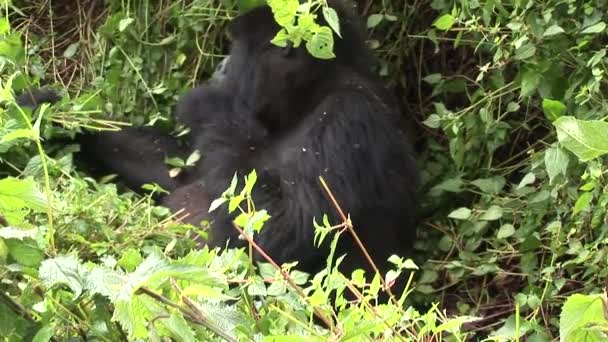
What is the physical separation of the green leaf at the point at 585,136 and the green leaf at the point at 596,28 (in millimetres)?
1391

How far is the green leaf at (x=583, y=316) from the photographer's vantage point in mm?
1242

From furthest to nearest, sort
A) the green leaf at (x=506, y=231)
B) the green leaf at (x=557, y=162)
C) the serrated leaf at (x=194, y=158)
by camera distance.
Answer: the serrated leaf at (x=194, y=158)
the green leaf at (x=506, y=231)
the green leaf at (x=557, y=162)

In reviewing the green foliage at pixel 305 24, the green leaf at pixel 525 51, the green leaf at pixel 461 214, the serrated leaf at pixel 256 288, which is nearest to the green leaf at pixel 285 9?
the green foliage at pixel 305 24

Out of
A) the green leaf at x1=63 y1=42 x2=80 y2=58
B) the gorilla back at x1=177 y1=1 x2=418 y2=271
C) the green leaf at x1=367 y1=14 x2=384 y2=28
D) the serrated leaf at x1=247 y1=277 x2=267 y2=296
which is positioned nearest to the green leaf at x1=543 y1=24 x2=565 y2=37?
the gorilla back at x1=177 y1=1 x2=418 y2=271

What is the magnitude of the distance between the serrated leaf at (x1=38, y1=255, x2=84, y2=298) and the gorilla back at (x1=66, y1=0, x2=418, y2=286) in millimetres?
1529

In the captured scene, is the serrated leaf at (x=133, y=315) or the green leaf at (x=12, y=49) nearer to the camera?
the serrated leaf at (x=133, y=315)

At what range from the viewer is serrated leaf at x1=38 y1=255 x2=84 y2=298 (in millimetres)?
1276

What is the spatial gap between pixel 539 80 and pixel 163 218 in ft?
4.08

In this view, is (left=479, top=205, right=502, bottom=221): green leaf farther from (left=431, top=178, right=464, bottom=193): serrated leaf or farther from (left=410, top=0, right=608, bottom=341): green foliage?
(left=431, top=178, right=464, bottom=193): serrated leaf

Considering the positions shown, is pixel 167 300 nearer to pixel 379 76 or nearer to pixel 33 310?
pixel 33 310

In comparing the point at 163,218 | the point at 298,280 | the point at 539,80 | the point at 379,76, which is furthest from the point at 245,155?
the point at 298,280

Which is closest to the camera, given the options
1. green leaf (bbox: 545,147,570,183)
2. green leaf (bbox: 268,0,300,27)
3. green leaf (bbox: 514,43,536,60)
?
green leaf (bbox: 268,0,300,27)

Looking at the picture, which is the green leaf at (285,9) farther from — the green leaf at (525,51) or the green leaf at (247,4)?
the green leaf at (247,4)

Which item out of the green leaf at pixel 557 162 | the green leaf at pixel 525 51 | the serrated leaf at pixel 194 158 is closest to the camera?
the green leaf at pixel 557 162
